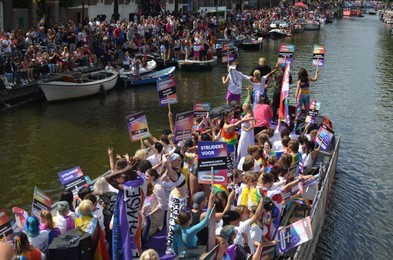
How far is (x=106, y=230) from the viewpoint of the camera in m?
9.16

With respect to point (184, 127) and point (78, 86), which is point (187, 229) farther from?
point (78, 86)

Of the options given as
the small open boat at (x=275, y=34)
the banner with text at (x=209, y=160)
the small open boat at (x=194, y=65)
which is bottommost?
the small open boat at (x=194, y=65)

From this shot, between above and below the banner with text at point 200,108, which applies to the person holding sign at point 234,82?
above

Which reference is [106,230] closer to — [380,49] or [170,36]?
[170,36]

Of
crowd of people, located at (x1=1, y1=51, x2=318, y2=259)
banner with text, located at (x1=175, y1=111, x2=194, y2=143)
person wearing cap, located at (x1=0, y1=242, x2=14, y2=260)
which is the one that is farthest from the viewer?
banner with text, located at (x1=175, y1=111, x2=194, y2=143)

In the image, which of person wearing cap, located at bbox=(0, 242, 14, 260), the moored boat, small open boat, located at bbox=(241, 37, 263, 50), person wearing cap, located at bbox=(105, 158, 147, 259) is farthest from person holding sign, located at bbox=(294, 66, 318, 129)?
the moored boat

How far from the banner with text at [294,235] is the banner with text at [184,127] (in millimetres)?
5230

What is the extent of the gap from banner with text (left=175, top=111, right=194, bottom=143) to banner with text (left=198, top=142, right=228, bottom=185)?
12.2 feet

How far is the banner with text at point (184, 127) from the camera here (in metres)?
13.6

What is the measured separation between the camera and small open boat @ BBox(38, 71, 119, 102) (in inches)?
1029

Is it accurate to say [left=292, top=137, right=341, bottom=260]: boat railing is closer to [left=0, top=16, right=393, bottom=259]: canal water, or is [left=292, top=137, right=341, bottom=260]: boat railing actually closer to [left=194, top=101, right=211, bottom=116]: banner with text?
[left=0, top=16, right=393, bottom=259]: canal water

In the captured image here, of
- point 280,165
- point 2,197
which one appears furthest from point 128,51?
point 280,165

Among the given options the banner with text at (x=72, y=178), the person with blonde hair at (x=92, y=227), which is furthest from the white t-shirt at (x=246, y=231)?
the banner with text at (x=72, y=178)

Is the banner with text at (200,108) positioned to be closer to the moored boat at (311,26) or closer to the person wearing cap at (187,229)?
the person wearing cap at (187,229)
